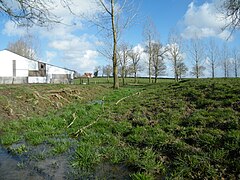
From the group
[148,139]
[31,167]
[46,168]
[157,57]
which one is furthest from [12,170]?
[157,57]

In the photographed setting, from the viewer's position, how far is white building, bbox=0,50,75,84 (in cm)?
4444

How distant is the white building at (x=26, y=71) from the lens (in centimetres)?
4444

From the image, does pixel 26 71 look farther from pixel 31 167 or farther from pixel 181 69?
pixel 31 167

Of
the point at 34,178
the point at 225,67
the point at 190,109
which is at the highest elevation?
the point at 225,67

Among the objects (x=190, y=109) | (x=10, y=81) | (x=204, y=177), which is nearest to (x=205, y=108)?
(x=190, y=109)

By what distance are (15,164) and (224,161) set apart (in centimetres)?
399

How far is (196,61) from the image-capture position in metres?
50.8

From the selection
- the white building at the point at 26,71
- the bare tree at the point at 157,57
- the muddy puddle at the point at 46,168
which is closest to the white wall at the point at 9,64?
the white building at the point at 26,71

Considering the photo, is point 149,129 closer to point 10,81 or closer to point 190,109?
point 190,109

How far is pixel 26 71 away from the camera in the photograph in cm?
4744

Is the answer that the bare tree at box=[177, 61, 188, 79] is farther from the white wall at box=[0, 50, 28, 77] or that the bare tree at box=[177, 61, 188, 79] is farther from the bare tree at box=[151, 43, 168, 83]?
the white wall at box=[0, 50, 28, 77]

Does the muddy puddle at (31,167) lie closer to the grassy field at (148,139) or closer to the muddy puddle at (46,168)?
the muddy puddle at (46,168)

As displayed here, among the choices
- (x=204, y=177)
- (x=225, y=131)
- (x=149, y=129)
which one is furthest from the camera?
(x=149, y=129)

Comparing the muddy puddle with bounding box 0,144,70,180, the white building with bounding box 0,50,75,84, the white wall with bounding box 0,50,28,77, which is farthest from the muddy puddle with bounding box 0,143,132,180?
the white wall with bounding box 0,50,28,77
